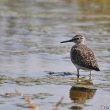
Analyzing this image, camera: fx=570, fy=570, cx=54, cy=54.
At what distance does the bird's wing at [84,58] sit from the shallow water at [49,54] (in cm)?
33

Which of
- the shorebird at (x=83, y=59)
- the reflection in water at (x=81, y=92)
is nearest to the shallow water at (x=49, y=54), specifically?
the reflection in water at (x=81, y=92)

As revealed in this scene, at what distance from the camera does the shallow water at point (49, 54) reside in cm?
1056

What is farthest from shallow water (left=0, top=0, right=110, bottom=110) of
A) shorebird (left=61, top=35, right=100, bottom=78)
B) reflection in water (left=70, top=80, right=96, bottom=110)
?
shorebird (left=61, top=35, right=100, bottom=78)

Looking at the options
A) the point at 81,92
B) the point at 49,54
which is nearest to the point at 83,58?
the point at 81,92

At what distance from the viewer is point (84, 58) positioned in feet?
41.8

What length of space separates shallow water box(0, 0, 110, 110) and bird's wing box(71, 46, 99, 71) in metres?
0.33

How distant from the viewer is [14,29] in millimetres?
21359

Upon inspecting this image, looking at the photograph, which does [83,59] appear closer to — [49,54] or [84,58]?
[84,58]

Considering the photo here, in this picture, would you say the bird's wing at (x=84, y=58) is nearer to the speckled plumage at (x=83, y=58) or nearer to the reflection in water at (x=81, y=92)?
the speckled plumage at (x=83, y=58)

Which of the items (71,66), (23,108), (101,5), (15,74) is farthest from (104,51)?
(101,5)

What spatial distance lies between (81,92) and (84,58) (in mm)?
1729

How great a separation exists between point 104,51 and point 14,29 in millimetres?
5673

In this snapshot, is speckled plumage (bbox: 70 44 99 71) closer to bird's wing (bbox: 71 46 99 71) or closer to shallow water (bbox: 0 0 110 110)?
bird's wing (bbox: 71 46 99 71)

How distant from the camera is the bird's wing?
12453 mm
